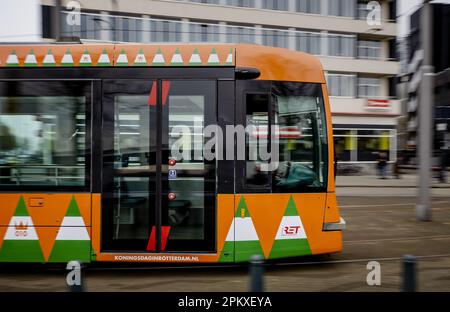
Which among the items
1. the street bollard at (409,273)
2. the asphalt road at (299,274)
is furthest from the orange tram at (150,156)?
the street bollard at (409,273)

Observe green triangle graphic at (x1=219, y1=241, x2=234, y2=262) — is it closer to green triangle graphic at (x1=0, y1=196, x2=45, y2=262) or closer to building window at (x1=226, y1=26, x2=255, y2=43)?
green triangle graphic at (x1=0, y1=196, x2=45, y2=262)

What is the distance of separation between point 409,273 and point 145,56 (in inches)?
176

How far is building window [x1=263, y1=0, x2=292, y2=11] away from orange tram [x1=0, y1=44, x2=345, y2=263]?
2875 cm

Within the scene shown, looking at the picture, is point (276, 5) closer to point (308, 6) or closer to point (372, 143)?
point (308, 6)

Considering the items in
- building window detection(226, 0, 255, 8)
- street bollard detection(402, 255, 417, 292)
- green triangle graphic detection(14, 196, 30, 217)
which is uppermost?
building window detection(226, 0, 255, 8)

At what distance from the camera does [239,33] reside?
1302 inches

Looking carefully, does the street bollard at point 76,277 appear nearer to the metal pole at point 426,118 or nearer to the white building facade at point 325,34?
the metal pole at point 426,118

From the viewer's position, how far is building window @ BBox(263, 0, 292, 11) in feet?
110

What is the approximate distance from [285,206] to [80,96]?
3361 mm

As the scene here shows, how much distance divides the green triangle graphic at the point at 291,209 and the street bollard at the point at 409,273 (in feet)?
7.74

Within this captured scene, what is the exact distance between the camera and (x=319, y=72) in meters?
6.91

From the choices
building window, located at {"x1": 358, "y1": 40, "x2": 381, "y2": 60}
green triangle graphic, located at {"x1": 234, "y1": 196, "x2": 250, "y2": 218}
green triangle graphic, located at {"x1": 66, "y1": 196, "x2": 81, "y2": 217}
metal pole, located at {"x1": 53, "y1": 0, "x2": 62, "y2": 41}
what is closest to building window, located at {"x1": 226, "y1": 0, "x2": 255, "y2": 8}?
building window, located at {"x1": 358, "y1": 40, "x2": 381, "y2": 60}

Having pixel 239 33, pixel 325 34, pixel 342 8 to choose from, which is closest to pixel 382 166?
pixel 325 34
